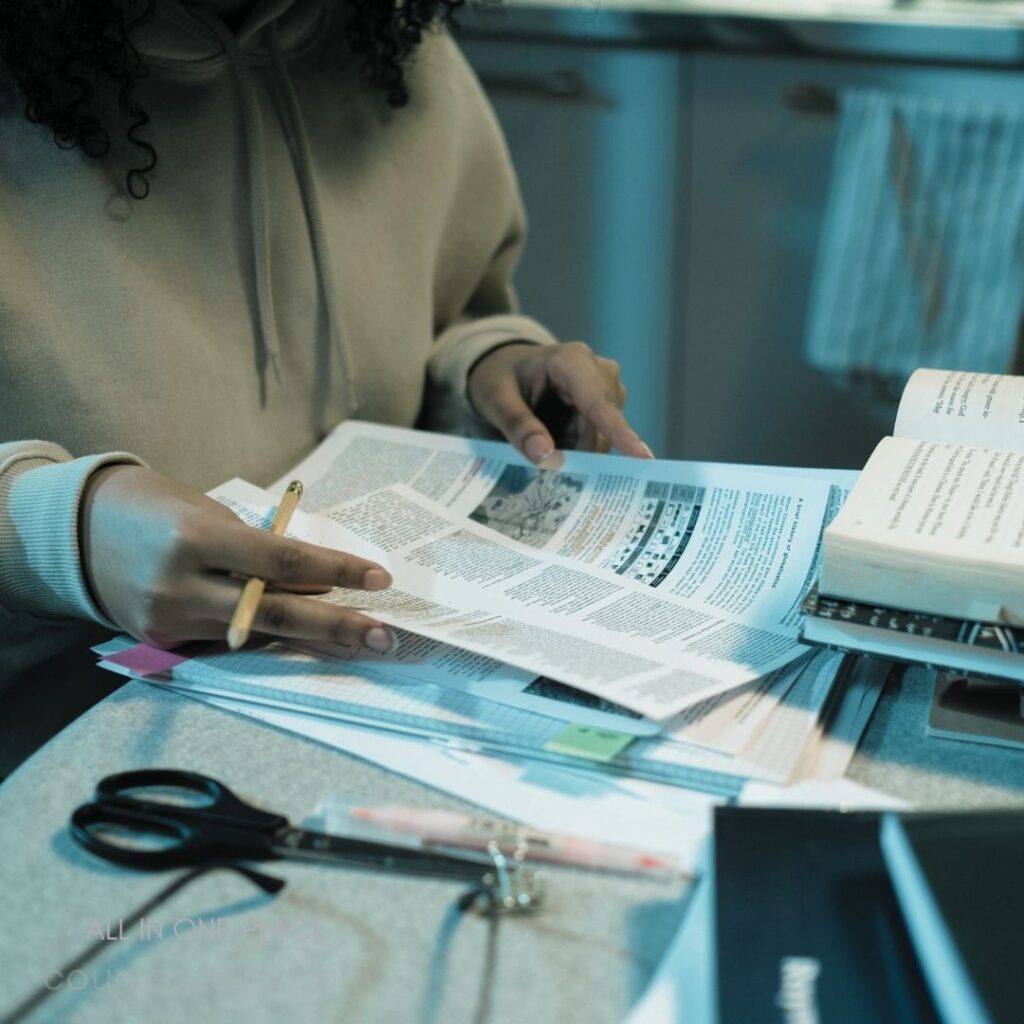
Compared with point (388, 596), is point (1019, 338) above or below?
below

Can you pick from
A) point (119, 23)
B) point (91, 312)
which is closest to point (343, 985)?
point (91, 312)

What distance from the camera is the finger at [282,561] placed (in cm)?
58

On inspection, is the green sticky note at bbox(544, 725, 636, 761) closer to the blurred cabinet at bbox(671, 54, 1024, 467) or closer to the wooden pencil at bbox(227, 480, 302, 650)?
the wooden pencil at bbox(227, 480, 302, 650)

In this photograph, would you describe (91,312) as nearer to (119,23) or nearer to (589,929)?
(119,23)

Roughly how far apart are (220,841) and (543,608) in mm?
216

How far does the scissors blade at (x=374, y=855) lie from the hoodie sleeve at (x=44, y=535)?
219 mm

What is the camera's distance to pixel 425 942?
1.38 ft

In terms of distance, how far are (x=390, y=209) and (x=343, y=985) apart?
71 cm

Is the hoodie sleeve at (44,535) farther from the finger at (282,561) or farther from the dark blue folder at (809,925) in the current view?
the dark blue folder at (809,925)

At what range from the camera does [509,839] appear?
1.53ft

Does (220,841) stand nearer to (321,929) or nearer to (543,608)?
(321,929)

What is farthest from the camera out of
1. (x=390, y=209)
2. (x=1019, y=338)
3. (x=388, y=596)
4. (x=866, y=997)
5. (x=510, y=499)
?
(x=1019, y=338)

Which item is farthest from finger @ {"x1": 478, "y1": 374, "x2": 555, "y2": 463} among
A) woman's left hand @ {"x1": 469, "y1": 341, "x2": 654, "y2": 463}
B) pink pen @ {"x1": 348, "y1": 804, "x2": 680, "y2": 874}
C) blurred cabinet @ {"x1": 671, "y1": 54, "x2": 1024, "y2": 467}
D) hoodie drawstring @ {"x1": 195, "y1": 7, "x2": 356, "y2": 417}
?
blurred cabinet @ {"x1": 671, "y1": 54, "x2": 1024, "y2": 467}

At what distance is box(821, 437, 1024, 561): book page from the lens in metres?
0.51
